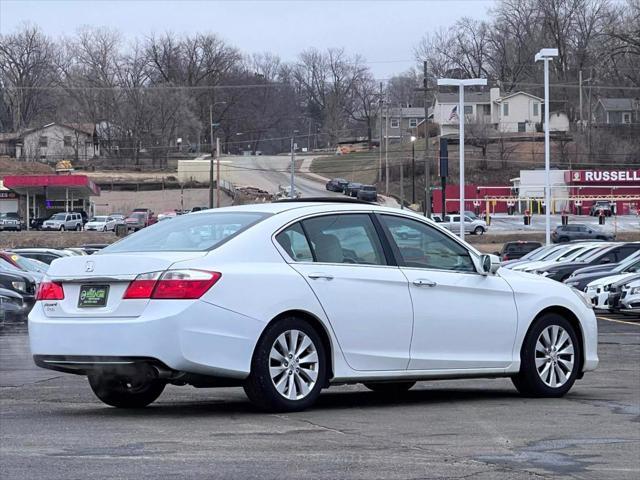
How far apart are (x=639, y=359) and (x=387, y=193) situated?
8247 centimetres

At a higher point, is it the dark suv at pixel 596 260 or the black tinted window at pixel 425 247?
the black tinted window at pixel 425 247

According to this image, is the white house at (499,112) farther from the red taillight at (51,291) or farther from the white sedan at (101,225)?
the red taillight at (51,291)

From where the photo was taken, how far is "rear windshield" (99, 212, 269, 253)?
8.43m

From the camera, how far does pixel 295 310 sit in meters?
8.30

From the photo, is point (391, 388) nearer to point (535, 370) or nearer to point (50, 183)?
point (535, 370)

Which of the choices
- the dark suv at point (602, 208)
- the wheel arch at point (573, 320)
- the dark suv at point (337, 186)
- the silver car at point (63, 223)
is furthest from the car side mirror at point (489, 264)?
the dark suv at point (337, 186)

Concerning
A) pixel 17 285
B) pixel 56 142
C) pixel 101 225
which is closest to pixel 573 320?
pixel 17 285

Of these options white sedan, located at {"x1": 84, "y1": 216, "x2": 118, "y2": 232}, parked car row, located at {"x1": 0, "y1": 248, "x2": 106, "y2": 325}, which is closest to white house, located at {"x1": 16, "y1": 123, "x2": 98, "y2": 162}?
white sedan, located at {"x1": 84, "y1": 216, "x2": 118, "y2": 232}

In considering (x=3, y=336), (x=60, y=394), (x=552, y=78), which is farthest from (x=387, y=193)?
(x=60, y=394)

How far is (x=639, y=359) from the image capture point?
14297 millimetres

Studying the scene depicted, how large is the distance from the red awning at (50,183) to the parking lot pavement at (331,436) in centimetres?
7178

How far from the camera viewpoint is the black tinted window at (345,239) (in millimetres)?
8797

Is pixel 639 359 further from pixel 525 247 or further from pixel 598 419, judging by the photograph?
pixel 525 247

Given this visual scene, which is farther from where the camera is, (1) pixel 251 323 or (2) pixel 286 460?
(1) pixel 251 323
